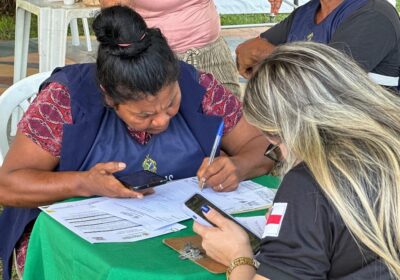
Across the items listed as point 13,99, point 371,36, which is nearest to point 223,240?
point 371,36

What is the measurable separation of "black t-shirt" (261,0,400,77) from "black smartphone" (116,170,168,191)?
2.75ft

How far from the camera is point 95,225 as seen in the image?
6.53ft

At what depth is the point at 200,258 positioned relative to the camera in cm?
184

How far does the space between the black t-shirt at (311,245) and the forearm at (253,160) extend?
83 cm

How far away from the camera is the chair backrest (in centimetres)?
290

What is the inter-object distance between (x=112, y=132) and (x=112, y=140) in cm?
3

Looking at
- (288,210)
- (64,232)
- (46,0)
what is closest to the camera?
(288,210)

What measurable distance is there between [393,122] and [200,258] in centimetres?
57

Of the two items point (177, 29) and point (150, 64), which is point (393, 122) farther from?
point (177, 29)

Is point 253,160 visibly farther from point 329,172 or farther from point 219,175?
point 329,172

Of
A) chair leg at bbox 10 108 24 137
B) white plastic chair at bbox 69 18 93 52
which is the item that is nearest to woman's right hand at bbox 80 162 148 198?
chair leg at bbox 10 108 24 137

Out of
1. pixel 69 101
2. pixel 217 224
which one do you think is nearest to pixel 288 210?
pixel 217 224

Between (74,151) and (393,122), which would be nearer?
(393,122)

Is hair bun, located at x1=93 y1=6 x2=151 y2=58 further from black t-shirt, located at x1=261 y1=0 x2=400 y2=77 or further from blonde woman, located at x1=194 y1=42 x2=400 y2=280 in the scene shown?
black t-shirt, located at x1=261 y1=0 x2=400 y2=77
